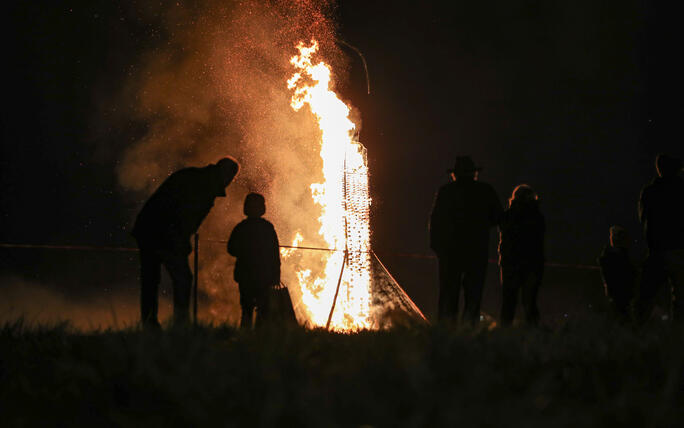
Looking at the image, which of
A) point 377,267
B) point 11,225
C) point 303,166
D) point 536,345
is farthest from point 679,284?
point 11,225

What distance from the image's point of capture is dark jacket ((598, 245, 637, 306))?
6.57 metres

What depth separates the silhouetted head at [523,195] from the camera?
5.91 metres

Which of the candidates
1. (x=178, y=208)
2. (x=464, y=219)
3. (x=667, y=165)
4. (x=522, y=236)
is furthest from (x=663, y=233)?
(x=178, y=208)

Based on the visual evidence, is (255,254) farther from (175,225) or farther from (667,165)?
(667,165)

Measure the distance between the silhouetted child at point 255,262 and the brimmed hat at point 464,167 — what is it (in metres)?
1.87

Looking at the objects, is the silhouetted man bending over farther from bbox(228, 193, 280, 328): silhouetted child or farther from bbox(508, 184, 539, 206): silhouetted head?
bbox(508, 184, 539, 206): silhouetted head

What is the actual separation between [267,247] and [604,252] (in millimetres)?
3499

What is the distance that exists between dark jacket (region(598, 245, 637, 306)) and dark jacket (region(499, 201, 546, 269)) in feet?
3.82

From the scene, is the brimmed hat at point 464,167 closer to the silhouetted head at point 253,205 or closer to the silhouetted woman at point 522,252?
the silhouetted woman at point 522,252

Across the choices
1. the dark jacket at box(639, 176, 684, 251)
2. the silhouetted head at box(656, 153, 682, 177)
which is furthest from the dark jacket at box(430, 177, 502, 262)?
the silhouetted head at box(656, 153, 682, 177)

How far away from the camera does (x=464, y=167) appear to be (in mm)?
5938

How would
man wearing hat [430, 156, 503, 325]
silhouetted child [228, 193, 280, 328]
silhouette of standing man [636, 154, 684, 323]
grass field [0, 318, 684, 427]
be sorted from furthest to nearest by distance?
silhouetted child [228, 193, 280, 328], man wearing hat [430, 156, 503, 325], silhouette of standing man [636, 154, 684, 323], grass field [0, 318, 684, 427]

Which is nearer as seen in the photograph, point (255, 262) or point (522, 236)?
point (522, 236)

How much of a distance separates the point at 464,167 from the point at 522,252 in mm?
942
